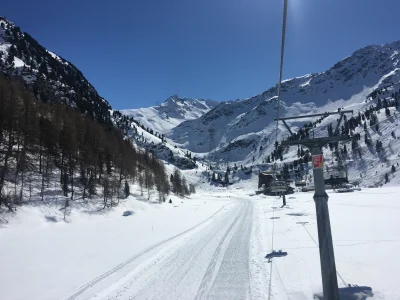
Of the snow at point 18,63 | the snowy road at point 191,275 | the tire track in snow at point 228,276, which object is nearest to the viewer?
the tire track in snow at point 228,276

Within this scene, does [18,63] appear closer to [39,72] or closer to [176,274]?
[39,72]

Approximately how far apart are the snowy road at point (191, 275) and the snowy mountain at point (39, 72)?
11569 cm

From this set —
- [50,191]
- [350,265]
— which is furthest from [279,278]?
[50,191]

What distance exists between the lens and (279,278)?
9773mm

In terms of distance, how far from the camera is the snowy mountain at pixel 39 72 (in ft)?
433

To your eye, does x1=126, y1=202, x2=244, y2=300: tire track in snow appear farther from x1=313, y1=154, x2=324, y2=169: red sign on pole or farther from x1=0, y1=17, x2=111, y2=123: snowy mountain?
x1=0, y1=17, x2=111, y2=123: snowy mountain

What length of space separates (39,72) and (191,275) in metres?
172

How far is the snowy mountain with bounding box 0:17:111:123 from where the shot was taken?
13200cm

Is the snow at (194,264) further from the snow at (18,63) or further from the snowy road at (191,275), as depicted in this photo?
the snow at (18,63)

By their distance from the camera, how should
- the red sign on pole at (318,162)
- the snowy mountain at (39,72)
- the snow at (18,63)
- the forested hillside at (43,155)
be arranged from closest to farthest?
the red sign on pole at (318,162) → the forested hillside at (43,155) → the snowy mountain at (39,72) → the snow at (18,63)

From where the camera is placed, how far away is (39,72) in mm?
151375

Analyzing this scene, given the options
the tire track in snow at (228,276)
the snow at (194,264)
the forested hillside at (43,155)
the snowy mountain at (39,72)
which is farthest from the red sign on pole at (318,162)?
the snowy mountain at (39,72)

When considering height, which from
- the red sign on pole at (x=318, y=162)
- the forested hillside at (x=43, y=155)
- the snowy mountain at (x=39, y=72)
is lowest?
the red sign on pole at (x=318, y=162)

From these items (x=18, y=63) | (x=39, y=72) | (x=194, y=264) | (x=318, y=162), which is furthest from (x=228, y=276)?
(x=18, y=63)
